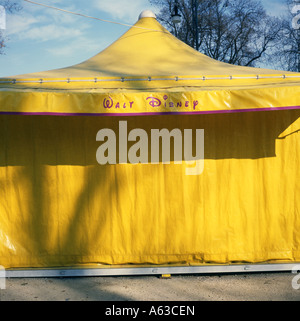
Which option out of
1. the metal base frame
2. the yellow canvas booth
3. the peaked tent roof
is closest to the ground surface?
the metal base frame

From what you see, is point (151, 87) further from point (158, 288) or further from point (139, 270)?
point (158, 288)

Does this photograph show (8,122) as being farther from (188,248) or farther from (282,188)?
(282,188)

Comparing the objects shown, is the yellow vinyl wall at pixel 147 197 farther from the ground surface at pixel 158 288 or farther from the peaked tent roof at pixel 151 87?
the peaked tent roof at pixel 151 87

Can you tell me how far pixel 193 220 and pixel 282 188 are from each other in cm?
133

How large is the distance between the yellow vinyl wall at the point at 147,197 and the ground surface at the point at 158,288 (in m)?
0.24

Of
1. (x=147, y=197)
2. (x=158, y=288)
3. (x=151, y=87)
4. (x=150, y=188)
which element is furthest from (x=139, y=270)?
(x=151, y=87)

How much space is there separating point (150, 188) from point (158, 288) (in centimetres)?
133

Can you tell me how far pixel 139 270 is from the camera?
4449 millimetres

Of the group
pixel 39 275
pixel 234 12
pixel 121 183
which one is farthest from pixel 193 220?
pixel 234 12

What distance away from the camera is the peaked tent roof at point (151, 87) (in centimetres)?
386

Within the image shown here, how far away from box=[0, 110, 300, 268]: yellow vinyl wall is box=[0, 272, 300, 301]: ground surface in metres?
0.24

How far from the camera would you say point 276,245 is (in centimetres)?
450

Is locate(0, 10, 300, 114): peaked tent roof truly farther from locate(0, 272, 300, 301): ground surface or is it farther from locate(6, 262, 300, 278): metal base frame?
locate(0, 272, 300, 301): ground surface

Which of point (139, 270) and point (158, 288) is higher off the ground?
point (139, 270)
